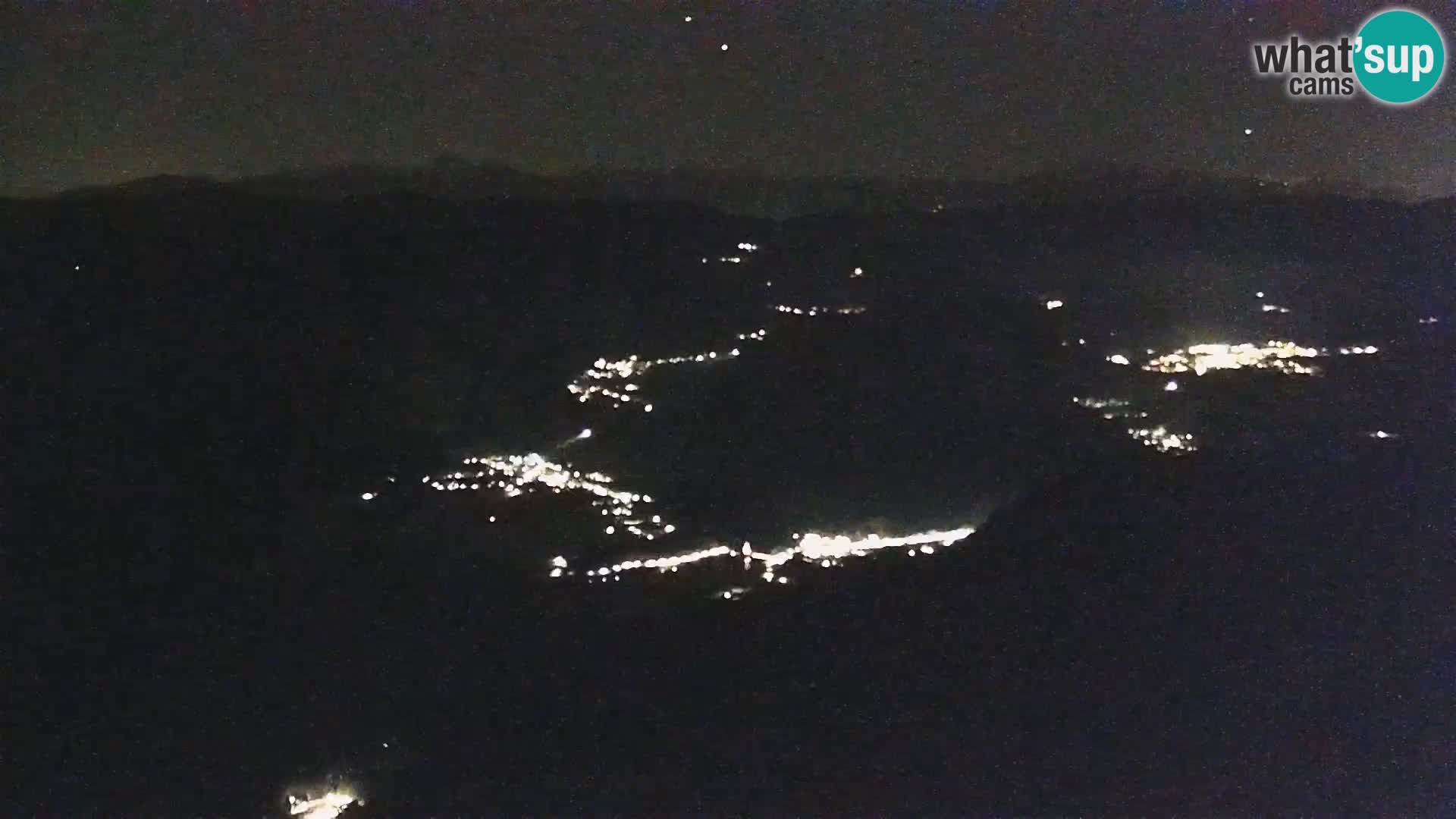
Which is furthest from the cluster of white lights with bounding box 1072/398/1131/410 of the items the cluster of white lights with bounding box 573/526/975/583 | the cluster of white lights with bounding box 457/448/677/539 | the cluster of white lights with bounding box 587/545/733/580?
the cluster of white lights with bounding box 457/448/677/539

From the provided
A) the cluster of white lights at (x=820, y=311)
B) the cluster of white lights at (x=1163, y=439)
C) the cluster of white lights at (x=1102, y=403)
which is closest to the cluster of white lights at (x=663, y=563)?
the cluster of white lights at (x=820, y=311)

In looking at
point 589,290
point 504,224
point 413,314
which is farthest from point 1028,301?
point 413,314

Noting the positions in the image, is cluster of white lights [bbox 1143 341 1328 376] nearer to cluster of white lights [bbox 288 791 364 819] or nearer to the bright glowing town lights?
the bright glowing town lights

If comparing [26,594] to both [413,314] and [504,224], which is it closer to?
[413,314]

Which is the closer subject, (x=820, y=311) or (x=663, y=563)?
(x=663, y=563)

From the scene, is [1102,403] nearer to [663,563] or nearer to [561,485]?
[663,563]

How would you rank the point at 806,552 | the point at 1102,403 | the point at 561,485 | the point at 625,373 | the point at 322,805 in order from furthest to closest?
the point at 625,373 < the point at 1102,403 < the point at 561,485 < the point at 806,552 < the point at 322,805

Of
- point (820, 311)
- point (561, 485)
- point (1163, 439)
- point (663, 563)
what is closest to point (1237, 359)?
point (1163, 439)
